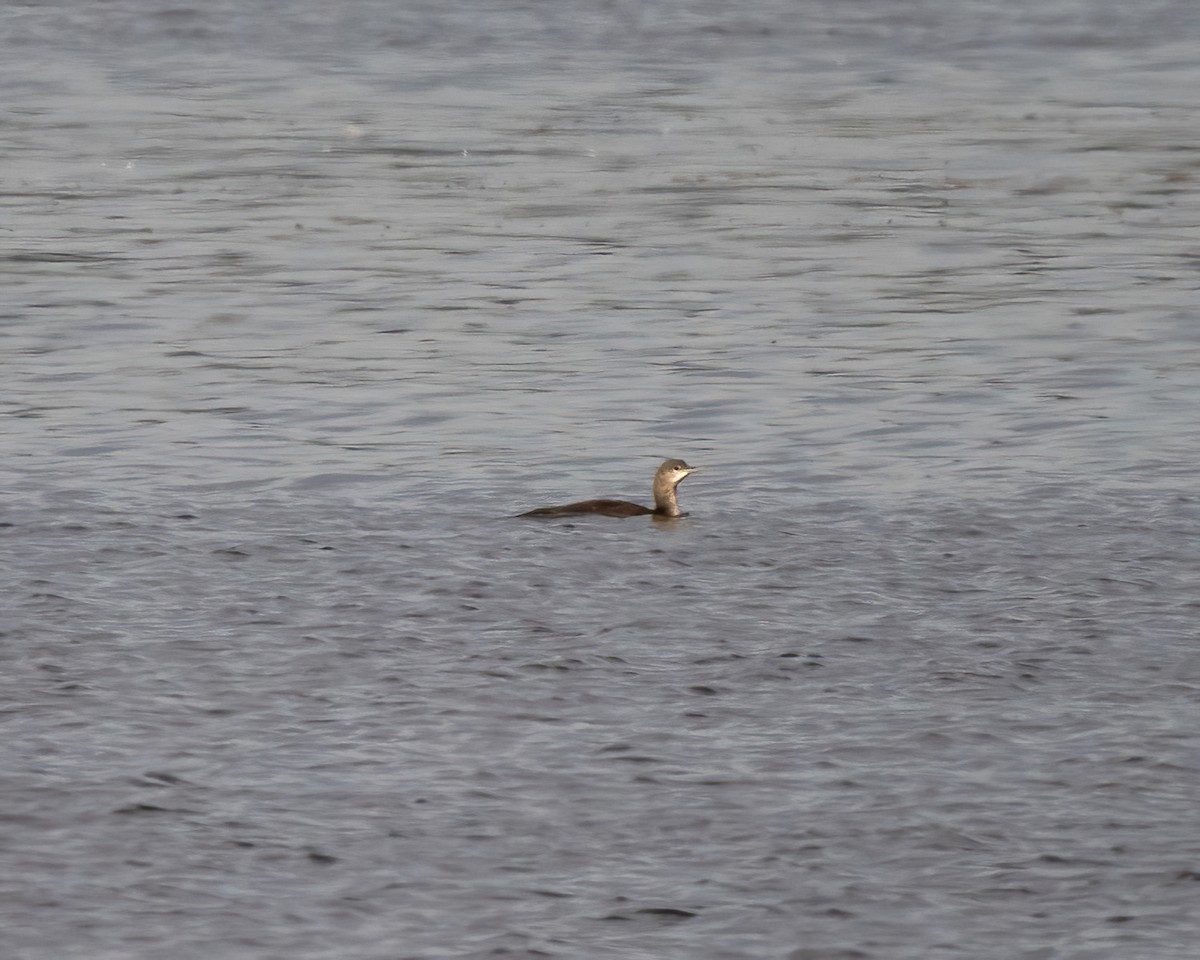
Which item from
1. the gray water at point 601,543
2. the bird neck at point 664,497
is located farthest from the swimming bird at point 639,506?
the gray water at point 601,543

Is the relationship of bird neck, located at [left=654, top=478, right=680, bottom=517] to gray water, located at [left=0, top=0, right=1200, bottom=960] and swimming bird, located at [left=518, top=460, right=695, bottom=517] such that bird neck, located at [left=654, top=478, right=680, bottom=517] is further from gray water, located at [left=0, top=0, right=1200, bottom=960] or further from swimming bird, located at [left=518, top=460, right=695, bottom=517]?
gray water, located at [left=0, top=0, right=1200, bottom=960]

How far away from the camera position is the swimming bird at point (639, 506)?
16.6 m

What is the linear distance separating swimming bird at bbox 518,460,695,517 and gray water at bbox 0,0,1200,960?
17cm

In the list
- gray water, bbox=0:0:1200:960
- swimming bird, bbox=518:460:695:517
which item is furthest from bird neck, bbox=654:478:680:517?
gray water, bbox=0:0:1200:960

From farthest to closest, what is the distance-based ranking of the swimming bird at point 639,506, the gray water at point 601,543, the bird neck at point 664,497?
the bird neck at point 664,497 → the swimming bird at point 639,506 → the gray water at point 601,543

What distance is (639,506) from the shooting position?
1702 cm

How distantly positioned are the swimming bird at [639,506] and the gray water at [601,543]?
17 cm

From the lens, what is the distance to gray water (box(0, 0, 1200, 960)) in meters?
10.4

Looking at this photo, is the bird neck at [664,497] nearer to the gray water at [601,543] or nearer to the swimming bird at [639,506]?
the swimming bird at [639,506]

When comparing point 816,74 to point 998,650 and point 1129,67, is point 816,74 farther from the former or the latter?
point 998,650

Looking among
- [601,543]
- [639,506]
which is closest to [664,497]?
[639,506]

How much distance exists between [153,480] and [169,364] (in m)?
4.84

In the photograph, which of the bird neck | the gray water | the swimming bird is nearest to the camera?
the gray water

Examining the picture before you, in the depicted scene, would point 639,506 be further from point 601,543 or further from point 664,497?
point 601,543
